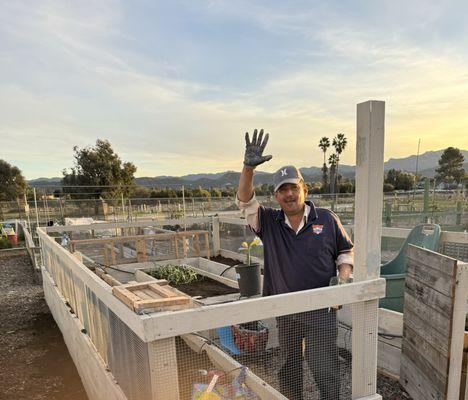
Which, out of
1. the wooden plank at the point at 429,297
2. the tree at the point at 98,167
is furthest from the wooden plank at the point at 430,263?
the tree at the point at 98,167

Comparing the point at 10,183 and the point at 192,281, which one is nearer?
the point at 192,281

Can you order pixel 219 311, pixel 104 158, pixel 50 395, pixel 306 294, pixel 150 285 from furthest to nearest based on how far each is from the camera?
pixel 104 158 → pixel 50 395 → pixel 150 285 → pixel 306 294 → pixel 219 311

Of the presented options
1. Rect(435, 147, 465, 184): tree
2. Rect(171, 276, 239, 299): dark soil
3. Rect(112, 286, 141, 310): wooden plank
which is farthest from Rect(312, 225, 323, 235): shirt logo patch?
Rect(435, 147, 465, 184): tree

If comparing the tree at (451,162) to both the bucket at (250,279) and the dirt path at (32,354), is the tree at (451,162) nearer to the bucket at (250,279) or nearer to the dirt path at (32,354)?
the bucket at (250,279)

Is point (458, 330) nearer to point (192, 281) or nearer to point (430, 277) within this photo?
point (430, 277)

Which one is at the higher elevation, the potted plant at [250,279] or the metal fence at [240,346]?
the metal fence at [240,346]

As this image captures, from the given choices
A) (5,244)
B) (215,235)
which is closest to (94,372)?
(215,235)

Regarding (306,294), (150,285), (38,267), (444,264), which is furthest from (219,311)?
(38,267)

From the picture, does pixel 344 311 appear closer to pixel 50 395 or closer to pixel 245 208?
pixel 245 208

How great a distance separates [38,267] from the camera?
9500mm

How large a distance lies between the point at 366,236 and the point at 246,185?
0.87 metres

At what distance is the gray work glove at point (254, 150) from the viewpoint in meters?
2.21

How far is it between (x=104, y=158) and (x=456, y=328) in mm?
33704

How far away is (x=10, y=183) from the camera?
36.8 m
